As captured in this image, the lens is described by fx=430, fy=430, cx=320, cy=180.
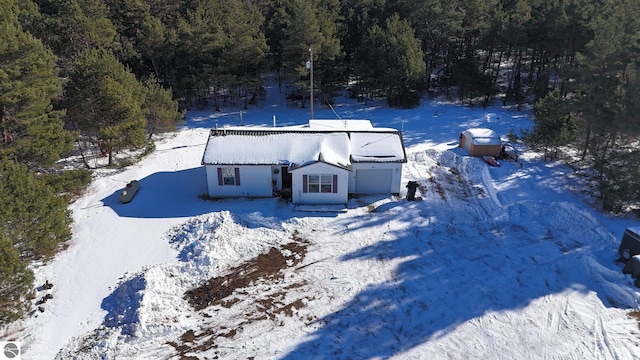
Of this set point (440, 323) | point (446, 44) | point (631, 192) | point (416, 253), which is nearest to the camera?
point (440, 323)

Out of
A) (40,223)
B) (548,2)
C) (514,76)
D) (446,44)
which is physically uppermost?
(548,2)

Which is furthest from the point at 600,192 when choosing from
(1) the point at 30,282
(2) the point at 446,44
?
(2) the point at 446,44

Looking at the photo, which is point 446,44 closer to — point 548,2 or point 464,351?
point 548,2

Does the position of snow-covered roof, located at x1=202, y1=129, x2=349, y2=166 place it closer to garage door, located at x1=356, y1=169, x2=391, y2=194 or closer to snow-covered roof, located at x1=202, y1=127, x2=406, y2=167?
snow-covered roof, located at x1=202, y1=127, x2=406, y2=167

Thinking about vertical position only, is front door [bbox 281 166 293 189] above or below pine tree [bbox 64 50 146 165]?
Answer: below

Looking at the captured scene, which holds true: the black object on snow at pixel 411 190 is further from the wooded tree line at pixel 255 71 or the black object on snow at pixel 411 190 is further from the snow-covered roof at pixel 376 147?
the wooded tree line at pixel 255 71

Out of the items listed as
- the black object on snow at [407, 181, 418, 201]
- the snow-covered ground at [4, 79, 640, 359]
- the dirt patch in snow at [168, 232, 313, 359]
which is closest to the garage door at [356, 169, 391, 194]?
the snow-covered ground at [4, 79, 640, 359]
